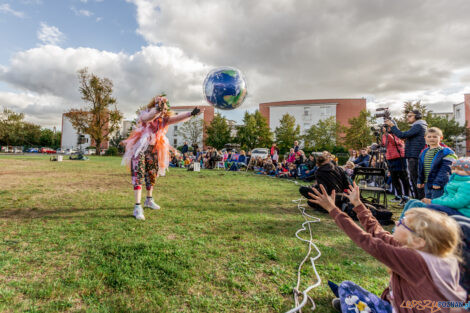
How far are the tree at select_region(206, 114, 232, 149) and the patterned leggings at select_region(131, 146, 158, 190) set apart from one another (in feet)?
136

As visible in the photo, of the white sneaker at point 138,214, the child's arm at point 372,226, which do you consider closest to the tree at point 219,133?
the white sneaker at point 138,214

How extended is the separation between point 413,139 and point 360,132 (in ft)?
109

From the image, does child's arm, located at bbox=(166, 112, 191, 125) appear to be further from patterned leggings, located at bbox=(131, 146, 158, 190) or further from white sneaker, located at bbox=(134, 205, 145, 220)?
white sneaker, located at bbox=(134, 205, 145, 220)

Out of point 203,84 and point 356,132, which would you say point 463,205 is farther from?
point 356,132

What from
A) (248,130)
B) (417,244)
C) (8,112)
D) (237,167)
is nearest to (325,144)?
(248,130)

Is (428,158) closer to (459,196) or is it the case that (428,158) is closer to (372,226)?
(459,196)

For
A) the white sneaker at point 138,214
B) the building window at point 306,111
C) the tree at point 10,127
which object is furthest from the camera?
the building window at point 306,111

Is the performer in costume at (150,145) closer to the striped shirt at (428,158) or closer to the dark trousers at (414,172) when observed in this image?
the striped shirt at (428,158)

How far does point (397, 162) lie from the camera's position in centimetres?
632

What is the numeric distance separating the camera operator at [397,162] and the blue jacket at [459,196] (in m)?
3.81

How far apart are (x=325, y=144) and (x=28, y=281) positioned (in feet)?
147

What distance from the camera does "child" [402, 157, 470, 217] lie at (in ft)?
8.26

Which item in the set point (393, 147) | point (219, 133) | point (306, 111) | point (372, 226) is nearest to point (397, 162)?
point (393, 147)

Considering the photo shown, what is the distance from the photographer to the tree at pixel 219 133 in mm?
46188
